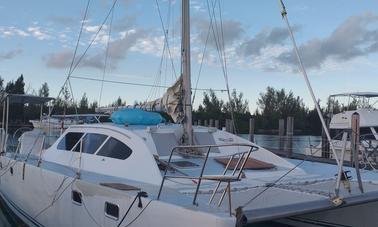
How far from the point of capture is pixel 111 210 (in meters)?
5.98

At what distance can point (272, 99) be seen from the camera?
7694 centimetres

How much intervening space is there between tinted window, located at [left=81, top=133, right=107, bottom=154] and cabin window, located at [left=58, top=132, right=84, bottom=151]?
40 centimetres

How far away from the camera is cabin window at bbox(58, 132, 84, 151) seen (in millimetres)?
8571

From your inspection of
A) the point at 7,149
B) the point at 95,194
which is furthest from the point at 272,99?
the point at 95,194

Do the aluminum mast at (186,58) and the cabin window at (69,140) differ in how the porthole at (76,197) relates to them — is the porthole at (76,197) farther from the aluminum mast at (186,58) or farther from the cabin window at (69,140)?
the aluminum mast at (186,58)

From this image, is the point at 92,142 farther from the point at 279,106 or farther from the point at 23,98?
the point at 279,106

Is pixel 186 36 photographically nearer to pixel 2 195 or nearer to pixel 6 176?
pixel 6 176

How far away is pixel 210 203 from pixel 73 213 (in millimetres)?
2759

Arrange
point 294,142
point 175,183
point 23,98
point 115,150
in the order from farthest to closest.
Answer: point 294,142 → point 23,98 → point 115,150 → point 175,183

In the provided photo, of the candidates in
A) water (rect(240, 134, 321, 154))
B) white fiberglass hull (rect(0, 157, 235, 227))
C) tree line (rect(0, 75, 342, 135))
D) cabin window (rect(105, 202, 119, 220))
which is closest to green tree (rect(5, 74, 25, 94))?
tree line (rect(0, 75, 342, 135))

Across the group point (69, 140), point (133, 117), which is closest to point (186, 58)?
point (133, 117)

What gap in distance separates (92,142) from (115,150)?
78cm

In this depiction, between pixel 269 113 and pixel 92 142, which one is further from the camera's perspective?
pixel 269 113

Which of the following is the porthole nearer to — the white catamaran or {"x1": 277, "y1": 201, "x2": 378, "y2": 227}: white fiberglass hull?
the white catamaran
